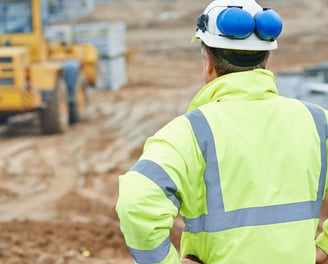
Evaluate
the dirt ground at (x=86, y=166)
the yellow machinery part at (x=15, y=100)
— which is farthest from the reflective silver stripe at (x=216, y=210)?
the yellow machinery part at (x=15, y=100)

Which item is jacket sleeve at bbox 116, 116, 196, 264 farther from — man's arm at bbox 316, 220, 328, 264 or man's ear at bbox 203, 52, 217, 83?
man's arm at bbox 316, 220, 328, 264

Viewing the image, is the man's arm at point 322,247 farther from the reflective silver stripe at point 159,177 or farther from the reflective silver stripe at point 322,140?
the reflective silver stripe at point 159,177

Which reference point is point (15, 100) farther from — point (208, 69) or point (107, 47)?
point (208, 69)

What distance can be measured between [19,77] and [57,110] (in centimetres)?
87

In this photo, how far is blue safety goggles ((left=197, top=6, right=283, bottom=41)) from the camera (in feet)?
8.85

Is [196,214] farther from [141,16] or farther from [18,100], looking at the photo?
[141,16]

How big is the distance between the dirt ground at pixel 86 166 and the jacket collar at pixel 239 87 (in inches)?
Result: 163

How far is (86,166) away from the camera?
11.8 meters

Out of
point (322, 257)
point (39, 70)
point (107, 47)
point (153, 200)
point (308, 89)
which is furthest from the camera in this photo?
point (107, 47)

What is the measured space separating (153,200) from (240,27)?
2.04 ft

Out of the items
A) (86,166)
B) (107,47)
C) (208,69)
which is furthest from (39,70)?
(208,69)

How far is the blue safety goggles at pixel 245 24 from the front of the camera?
2697 mm

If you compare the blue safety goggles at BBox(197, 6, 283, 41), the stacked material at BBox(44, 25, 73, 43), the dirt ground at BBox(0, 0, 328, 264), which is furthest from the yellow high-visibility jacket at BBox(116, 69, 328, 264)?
the stacked material at BBox(44, 25, 73, 43)

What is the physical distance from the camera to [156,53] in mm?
32562
